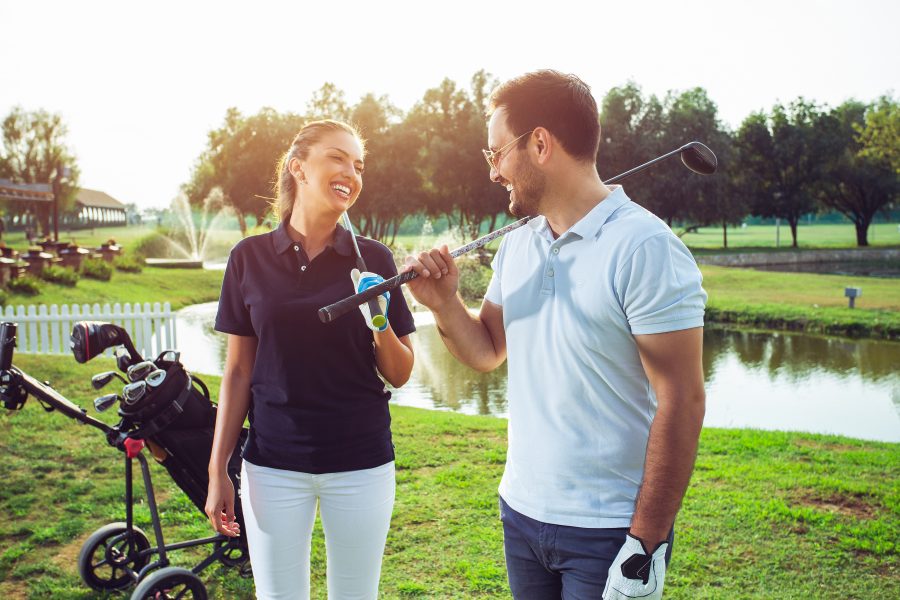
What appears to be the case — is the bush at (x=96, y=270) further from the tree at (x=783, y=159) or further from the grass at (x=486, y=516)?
the tree at (x=783, y=159)

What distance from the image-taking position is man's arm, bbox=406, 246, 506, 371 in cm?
222

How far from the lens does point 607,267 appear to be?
1827 mm

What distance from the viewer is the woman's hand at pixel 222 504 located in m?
2.68

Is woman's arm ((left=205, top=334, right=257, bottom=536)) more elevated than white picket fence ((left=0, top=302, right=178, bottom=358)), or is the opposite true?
woman's arm ((left=205, top=334, right=257, bottom=536))

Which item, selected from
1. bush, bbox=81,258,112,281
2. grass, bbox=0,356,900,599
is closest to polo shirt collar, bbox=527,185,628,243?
grass, bbox=0,356,900,599

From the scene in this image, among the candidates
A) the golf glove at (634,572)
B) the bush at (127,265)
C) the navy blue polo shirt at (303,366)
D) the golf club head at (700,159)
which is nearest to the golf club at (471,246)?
the golf club head at (700,159)

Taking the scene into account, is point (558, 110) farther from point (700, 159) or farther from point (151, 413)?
point (151, 413)

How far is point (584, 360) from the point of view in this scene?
188 cm

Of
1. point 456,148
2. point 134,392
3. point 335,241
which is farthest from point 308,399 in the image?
point 456,148

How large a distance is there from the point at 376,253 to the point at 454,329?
0.57 metres

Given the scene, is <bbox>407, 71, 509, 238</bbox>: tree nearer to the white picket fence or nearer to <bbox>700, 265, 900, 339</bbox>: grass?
<bbox>700, 265, 900, 339</bbox>: grass

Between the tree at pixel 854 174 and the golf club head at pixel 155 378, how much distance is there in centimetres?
5200

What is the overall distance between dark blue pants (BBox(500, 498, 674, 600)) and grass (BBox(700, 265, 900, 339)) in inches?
678

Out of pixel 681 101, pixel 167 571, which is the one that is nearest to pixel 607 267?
pixel 167 571
